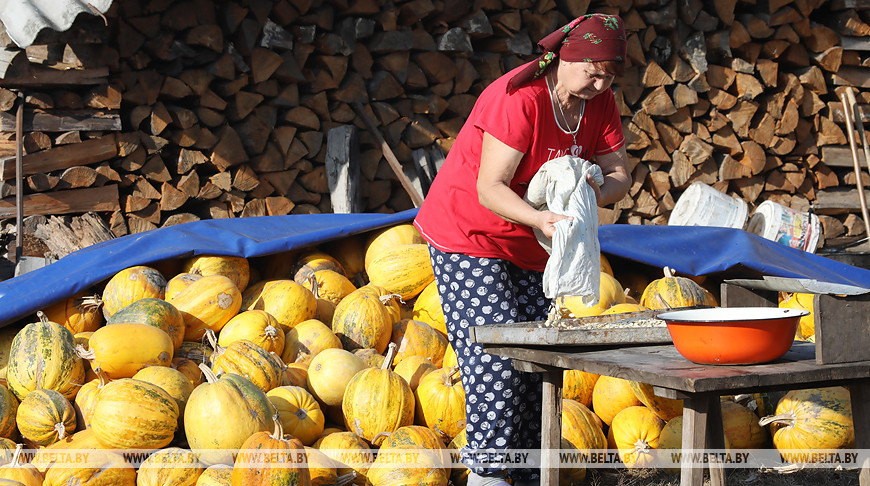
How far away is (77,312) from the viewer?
4008 mm

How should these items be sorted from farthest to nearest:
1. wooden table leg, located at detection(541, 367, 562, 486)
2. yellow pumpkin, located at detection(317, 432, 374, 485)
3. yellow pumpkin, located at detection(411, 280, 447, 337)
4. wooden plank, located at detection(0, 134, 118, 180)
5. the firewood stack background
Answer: the firewood stack background
wooden plank, located at detection(0, 134, 118, 180)
yellow pumpkin, located at detection(411, 280, 447, 337)
yellow pumpkin, located at detection(317, 432, 374, 485)
wooden table leg, located at detection(541, 367, 562, 486)

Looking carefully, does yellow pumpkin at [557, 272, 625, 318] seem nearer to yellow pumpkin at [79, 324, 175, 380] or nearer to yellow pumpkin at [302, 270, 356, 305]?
yellow pumpkin at [302, 270, 356, 305]

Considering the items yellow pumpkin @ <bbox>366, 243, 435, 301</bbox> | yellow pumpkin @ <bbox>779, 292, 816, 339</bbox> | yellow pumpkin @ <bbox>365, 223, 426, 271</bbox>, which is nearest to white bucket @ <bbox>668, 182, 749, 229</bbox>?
yellow pumpkin @ <bbox>779, 292, 816, 339</bbox>

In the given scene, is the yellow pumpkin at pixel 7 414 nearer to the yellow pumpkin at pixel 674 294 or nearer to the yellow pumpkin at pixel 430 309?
the yellow pumpkin at pixel 430 309

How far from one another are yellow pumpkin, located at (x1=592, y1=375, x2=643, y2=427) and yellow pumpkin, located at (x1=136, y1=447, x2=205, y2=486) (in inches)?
65.6

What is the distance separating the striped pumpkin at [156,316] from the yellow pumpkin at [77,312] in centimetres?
33

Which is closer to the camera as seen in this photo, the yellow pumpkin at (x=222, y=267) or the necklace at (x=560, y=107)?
the necklace at (x=560, y=107)

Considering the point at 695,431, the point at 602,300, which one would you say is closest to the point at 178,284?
the point at 602,300

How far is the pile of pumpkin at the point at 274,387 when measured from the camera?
277 centimetres

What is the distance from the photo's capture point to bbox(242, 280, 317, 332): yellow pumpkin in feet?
13.2

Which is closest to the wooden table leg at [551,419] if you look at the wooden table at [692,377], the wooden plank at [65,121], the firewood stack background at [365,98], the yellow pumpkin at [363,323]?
the wooden table at [692,377]

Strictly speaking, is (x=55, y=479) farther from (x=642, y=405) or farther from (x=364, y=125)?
(x=364, y=125)

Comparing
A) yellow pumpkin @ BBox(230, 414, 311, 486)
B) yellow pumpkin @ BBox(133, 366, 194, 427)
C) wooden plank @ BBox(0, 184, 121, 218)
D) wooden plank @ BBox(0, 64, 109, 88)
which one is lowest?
yellow pumpkin @ BBox(230, 414, 311, 486)

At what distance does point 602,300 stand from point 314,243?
1.64m
